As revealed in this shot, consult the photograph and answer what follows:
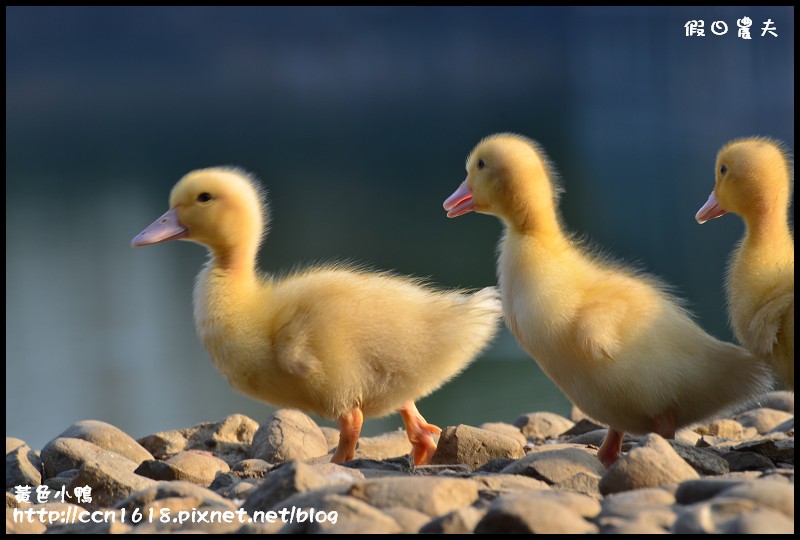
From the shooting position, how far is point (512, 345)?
7.43 m

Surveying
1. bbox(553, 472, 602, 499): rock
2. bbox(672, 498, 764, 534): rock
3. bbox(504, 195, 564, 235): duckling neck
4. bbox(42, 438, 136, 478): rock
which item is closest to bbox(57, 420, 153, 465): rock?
bbox(42, 438, 136, 478): rock

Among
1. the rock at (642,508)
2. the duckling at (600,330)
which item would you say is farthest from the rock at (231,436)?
the rock at (642,508)

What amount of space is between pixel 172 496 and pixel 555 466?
0.97 meters

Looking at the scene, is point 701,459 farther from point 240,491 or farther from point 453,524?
point 240,491

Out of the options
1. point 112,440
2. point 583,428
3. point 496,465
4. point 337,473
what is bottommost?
point 583,428

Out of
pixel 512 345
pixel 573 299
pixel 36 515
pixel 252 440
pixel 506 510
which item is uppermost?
pixel 573 299

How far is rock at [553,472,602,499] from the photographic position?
2826 mm

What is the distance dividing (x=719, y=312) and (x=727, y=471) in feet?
16.2

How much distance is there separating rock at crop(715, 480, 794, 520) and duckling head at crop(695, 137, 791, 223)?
1139 millimetres

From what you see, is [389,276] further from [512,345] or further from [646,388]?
[512,345]

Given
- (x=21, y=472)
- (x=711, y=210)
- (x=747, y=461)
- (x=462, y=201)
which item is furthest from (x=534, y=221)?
(x=21, y=472)

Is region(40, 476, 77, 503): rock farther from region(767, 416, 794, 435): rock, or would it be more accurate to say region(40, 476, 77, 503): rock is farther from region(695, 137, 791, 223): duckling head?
region(767, 416, 794, 435): rock

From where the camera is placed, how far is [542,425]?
4.80 m

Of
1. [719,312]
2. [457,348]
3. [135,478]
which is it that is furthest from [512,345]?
[135,478]
